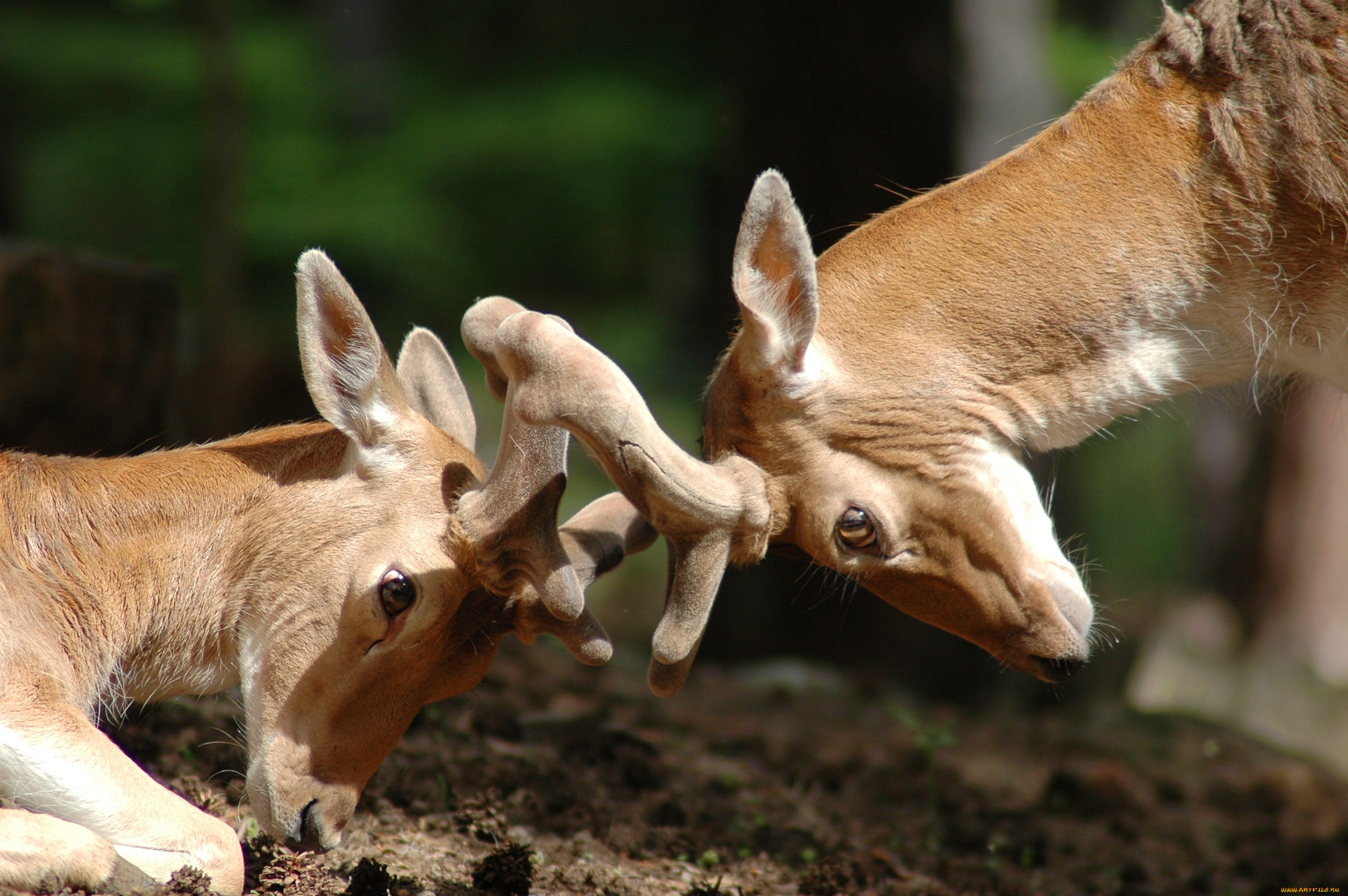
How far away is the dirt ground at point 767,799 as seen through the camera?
15.7 feet

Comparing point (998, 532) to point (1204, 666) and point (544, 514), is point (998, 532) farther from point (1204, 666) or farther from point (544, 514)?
point (1204, 666)

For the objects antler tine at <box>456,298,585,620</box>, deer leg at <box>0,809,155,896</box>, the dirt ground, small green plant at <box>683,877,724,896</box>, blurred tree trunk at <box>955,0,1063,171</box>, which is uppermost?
blurred tree trunk at <box>955,0,1063,171</box>

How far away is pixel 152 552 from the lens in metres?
4.61

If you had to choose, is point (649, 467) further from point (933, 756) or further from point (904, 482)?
point (933, 756)

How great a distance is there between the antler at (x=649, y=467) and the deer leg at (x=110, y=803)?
148cm

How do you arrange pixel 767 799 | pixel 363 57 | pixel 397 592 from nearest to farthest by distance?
pixel 397 592 < pixel 767 799 < pixel 363 57

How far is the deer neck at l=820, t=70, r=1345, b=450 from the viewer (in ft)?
15.1

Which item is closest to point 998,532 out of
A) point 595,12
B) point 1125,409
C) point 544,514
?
point 1125,409

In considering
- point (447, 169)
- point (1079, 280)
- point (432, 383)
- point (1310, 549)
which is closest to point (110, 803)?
point (432, 383)

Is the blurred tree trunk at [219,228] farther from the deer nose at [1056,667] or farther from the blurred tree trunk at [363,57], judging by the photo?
the deer nose at [1056,667]

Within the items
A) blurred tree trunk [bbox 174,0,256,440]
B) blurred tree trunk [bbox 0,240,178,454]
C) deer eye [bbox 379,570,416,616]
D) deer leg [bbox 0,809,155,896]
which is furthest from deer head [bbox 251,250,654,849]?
blurred tree trunk [bbox 174,0,256,440]

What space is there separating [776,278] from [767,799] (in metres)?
2.74

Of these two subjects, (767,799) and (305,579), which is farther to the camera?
(767,799)

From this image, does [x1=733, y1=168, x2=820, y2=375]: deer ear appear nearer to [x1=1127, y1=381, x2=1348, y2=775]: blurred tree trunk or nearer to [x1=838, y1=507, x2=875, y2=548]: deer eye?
[x1=838, y1=507, x2=875, y2=548]: deer eye
